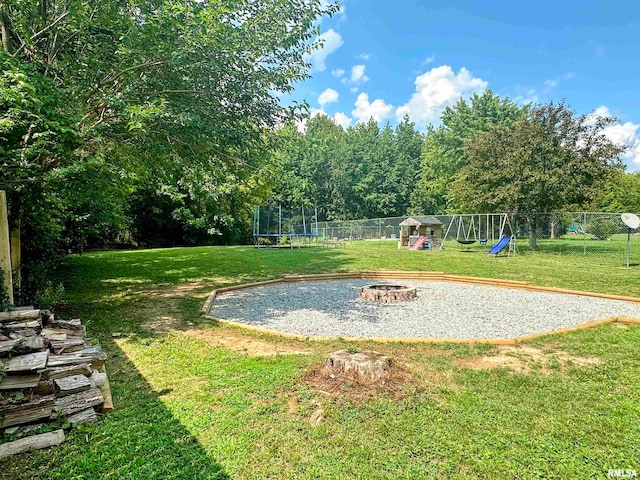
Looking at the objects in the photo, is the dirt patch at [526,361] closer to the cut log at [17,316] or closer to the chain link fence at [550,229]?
the cut log at [17,316]

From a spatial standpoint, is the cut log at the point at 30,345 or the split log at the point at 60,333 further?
the split log at the point at 60,333

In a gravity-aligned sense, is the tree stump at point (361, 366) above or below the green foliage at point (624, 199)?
below

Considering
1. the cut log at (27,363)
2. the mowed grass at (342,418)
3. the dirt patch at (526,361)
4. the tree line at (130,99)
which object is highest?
the tree line at (130,99)

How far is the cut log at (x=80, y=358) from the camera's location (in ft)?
8.59

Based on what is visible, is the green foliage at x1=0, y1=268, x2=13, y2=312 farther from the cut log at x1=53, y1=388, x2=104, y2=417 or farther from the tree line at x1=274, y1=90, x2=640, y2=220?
the tree line at x1=274, y1=90, x2=640, y2=220

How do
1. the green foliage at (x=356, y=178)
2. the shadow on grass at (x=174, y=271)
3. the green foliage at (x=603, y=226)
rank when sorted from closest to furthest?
the shadow on grass at (x=174, y=271) < the green foliage at (x=603, y=226) < the green foliage at (x=356, y=178)

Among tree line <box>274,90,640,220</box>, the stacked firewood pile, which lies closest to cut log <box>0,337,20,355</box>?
the stacked firewood pile

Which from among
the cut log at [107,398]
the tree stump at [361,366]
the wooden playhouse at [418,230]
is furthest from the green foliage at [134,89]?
the wooden playhouse at [418,230]

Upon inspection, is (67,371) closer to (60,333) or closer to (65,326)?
(60,333)

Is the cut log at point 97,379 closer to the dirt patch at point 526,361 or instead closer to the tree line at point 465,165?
the dirt patch at point 526,361

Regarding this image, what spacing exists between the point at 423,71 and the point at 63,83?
33.1 m

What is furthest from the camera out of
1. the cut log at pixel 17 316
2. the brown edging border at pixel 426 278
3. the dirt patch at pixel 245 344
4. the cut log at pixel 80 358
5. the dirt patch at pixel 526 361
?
the brown edging border at pixel 426 278

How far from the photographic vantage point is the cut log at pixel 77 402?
2336mm

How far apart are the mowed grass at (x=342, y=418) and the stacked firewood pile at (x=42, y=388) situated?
0.11 m
